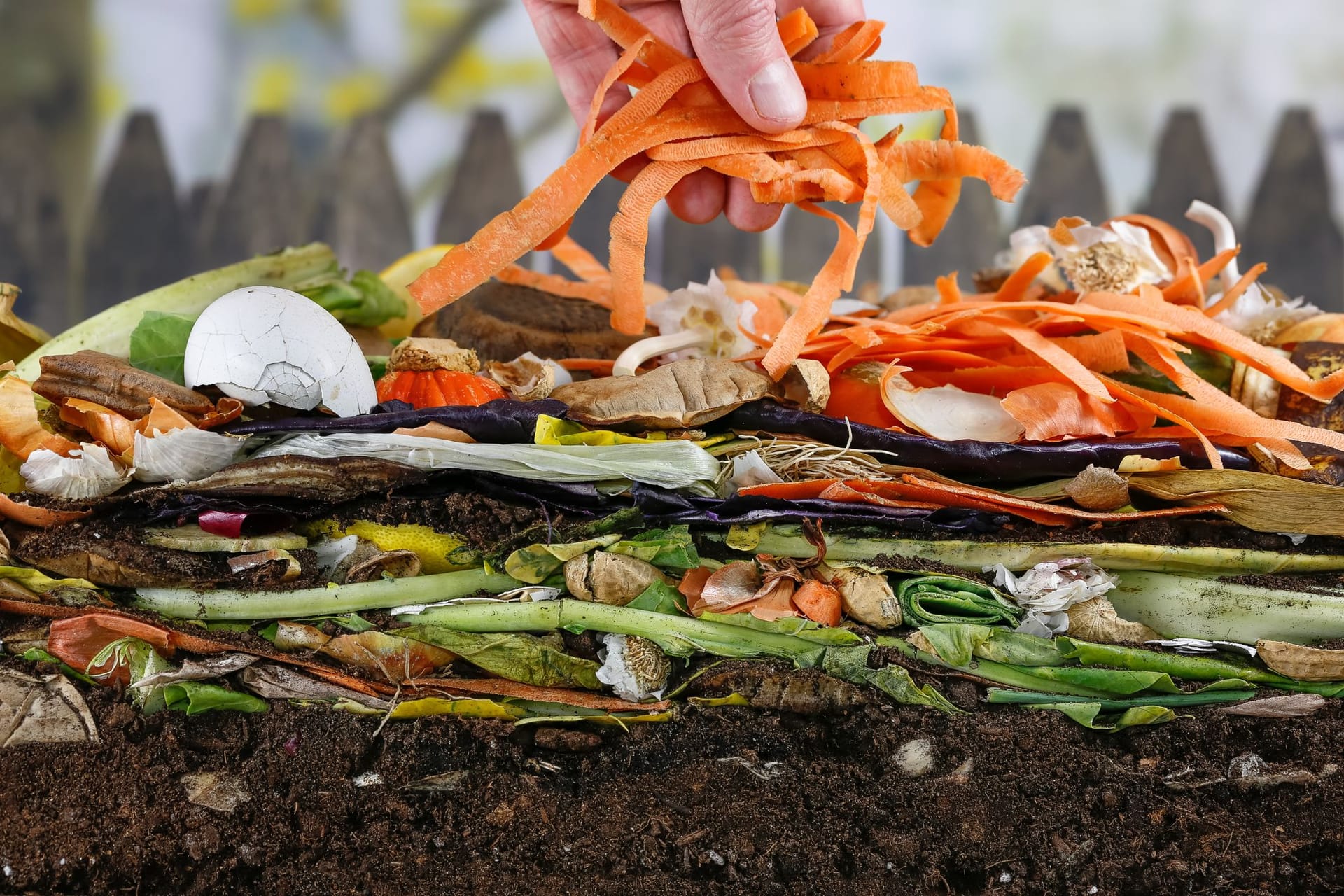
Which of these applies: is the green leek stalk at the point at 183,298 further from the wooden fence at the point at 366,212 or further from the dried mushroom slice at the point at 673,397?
the wooden fence at the point at 366,212

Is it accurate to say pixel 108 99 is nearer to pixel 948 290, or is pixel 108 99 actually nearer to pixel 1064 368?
pixel 948 290

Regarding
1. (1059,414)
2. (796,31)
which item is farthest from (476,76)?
(1059,414)

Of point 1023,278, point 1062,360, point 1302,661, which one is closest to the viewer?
point 1302,661

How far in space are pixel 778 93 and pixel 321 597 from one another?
0.85m

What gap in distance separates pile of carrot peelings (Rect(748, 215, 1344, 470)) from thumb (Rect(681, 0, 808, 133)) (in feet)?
1.00

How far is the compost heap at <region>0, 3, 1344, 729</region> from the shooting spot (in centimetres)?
125

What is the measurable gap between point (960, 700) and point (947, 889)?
0.69ft

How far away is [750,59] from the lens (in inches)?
52.8

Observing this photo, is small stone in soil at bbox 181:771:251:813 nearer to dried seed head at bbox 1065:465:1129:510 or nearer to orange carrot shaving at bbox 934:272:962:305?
dried seed head at bbox 1065:465:1129:510

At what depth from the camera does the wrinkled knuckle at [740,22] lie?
1339 mm

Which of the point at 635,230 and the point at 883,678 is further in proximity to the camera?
the point at 635,230

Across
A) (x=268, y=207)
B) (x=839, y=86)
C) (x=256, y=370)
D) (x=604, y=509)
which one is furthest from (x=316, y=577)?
(x=268, y=207)

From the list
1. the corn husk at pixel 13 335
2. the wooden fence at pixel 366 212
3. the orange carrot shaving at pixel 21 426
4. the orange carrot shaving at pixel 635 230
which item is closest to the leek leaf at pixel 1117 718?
the orange carrot shaving at pixel 635 230

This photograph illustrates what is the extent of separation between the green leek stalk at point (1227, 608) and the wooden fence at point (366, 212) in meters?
2.46
